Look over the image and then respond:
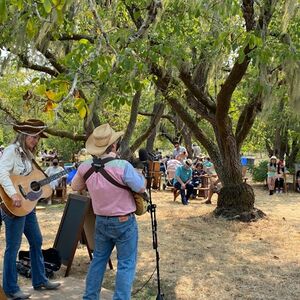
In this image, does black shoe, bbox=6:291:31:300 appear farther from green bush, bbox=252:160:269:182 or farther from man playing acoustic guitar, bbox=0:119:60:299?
green bush, bbox=252:160:269:182

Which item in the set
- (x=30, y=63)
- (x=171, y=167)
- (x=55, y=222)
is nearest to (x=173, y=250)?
(x=55, y=222)

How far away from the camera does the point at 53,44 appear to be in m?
9.39

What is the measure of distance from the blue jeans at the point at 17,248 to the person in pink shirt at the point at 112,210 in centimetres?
77

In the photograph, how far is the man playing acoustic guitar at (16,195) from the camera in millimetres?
3910

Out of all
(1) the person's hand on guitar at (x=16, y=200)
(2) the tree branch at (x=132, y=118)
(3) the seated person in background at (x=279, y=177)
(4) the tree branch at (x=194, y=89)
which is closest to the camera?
(1) the person's hand on guitar at (x=16, y=200)

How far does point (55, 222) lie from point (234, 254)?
12.7ft

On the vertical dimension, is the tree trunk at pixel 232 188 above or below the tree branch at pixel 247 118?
below

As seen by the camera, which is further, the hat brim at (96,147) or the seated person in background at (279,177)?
the seated person in background at (279,177)

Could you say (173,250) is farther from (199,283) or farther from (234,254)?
(199,283)

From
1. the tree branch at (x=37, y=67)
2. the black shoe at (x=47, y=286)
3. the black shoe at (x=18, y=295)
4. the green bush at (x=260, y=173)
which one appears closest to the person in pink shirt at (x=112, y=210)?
the black shoe at (x=18, y=295)

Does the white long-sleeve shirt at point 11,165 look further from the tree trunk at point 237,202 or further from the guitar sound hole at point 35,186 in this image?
the tree trunk at point 237,202

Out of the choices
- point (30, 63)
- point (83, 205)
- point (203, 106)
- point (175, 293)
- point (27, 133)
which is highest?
point (30, 63)

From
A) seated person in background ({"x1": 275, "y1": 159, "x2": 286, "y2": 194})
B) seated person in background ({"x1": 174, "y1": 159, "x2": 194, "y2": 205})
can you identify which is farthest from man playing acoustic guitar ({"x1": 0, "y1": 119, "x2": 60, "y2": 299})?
seated person in background ({"x1": 275, "y1": 159, "x2": 286, "y2": 194})

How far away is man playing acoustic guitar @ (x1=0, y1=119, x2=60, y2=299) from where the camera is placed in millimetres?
3910
